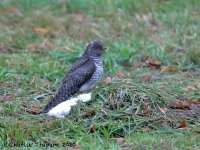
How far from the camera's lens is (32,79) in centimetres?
896

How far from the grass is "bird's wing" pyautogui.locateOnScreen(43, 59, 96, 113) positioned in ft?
0.81

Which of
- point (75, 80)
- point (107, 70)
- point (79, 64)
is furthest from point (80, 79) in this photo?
point (107, 70)

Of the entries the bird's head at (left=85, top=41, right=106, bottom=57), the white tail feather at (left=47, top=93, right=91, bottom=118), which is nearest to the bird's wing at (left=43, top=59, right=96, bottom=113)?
the white tail feather at (left=47, top=93, right=91, bottom=118)

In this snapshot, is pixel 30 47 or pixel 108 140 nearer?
pixel 108 140

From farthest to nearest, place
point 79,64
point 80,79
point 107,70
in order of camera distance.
Answer: point 107,70
point 79,64
point 80,79

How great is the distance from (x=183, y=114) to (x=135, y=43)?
352 cm

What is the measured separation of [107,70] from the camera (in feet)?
31.3

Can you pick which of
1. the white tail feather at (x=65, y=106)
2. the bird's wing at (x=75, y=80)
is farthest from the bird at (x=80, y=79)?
the white tail feather at (x=65, y=106)

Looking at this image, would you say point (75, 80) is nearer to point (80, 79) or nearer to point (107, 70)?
point (80, 79)

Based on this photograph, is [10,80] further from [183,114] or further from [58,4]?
[58,4]

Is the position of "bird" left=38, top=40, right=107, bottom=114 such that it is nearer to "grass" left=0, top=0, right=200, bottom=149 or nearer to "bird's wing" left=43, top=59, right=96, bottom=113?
"bird's wing" left=43, top=59, right=96, bottom=113

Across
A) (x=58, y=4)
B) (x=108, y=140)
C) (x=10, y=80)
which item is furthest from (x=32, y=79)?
(x=58, y=4)

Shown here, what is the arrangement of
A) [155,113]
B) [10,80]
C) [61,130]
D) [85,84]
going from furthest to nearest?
[10,80] → [85,84] → [155,113] → [61,130]

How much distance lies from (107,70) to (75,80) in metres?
1.60
